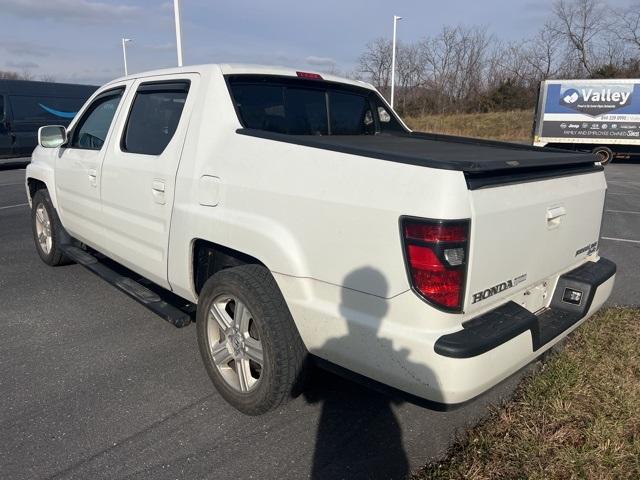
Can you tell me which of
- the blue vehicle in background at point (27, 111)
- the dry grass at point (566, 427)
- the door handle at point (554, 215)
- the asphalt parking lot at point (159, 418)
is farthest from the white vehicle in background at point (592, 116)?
the asphalt parking lot at point (159, 418)

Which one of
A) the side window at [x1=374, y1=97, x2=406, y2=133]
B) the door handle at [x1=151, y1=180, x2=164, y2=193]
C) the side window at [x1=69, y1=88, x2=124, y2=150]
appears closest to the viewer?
the door handle at [x1=151, y1=180, x2=164, y2=193]

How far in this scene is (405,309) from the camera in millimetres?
2145

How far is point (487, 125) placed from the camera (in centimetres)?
3662

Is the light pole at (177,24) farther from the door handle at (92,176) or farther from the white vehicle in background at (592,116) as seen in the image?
the white vehicle in background at (592,116)

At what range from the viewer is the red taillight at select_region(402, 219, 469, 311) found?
205 cm

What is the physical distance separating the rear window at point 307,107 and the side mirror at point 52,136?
7.51 feet

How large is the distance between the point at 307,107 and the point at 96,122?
1979 millimetres

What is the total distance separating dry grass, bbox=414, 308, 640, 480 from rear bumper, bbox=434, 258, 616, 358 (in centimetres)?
48

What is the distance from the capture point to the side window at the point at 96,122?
421cm

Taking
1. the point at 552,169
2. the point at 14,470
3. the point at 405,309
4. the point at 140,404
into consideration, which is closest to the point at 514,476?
the point at 405,309

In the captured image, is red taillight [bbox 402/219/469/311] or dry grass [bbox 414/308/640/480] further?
dry grass [bbox 414/308/640/480]

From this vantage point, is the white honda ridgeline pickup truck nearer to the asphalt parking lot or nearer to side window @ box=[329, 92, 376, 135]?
side window @ box=[329, 92, 376, 135]

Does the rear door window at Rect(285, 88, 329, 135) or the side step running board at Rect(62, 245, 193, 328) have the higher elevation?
the rear door window at Rect(285, 88, 329, 135)

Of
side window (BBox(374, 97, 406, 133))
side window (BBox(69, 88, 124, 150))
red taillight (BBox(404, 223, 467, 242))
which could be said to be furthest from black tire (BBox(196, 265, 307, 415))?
side window (BBox(374, 97, 406, 133))
